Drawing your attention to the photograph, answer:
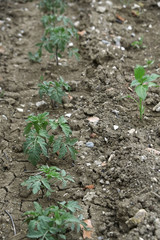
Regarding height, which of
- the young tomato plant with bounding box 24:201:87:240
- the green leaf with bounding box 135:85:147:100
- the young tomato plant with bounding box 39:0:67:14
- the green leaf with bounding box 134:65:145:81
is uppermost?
the green leaf with bounding box 134:65:145:81

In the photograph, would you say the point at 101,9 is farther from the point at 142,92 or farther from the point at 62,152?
the point at 62,152

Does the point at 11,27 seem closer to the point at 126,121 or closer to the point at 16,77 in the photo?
the point at 16,77

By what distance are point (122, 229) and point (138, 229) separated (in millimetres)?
152

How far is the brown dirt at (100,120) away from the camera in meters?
2.43

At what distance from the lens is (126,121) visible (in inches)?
125

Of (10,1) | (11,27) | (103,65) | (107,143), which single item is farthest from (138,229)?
(10,1)

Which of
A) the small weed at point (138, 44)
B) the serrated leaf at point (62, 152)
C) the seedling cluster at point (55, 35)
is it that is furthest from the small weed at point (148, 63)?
the serrated leaf at point (62, 152)

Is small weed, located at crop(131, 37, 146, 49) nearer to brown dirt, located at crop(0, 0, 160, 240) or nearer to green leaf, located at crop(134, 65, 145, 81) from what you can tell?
brown dirt, located at crop(0, 0, 160, 240)

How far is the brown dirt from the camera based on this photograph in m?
2.43

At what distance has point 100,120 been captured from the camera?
3.22m

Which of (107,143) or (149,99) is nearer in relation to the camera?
(107,143)

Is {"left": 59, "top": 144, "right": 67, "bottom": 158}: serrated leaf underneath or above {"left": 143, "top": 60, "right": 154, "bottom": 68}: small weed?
underneath

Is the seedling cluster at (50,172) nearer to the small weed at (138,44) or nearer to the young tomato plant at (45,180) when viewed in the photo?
the young tomato plant at (45,180)

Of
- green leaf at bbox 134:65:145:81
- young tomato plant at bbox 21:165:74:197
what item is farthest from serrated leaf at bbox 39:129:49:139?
green leaf at bbox 134:65:145:81
